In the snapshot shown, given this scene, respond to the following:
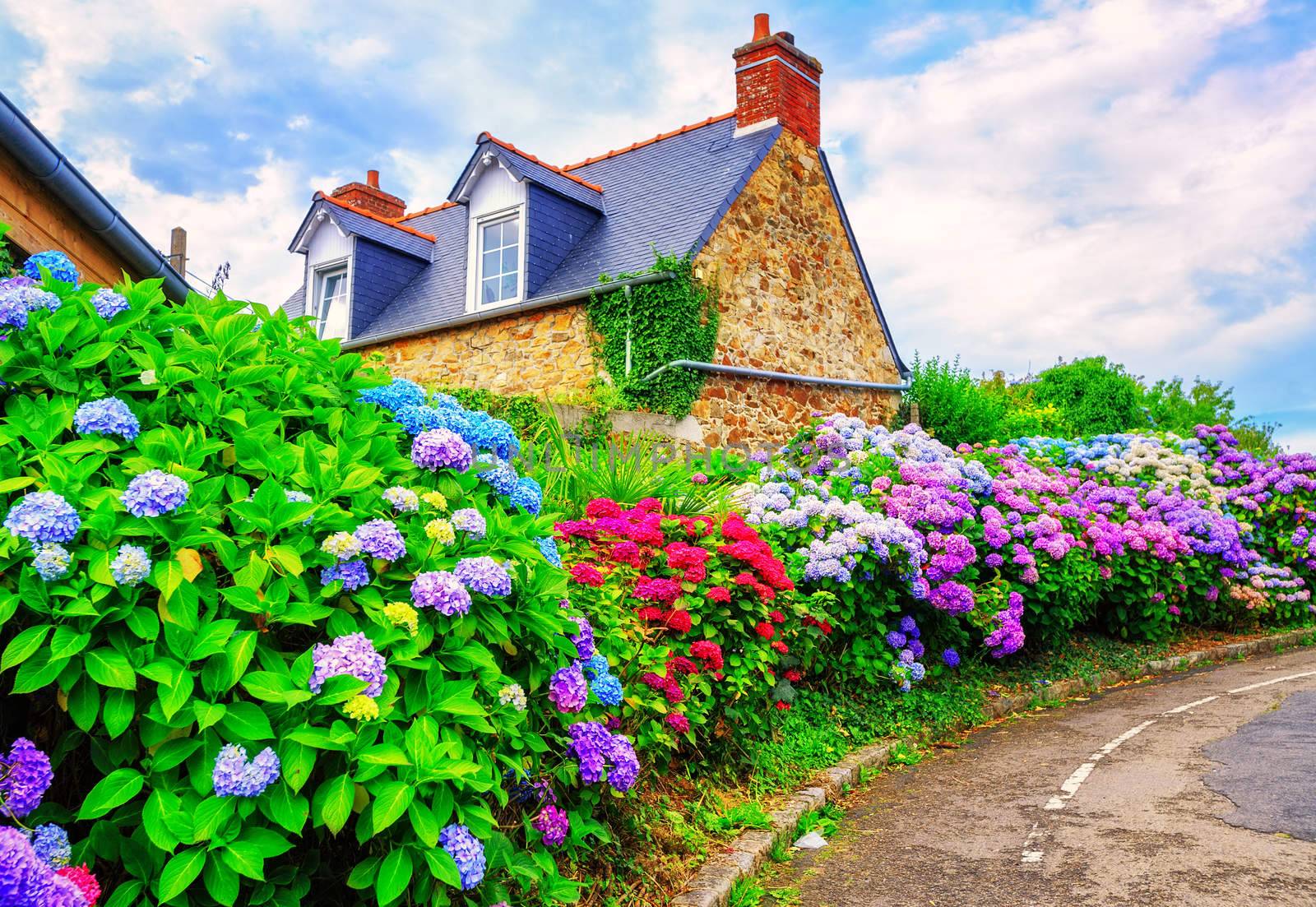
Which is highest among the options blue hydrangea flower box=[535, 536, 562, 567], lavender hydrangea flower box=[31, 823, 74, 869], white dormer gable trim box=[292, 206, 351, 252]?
white dormer gable trim box=[292, 206, 351, 252]

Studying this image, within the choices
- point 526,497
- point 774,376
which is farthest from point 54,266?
point 774,376

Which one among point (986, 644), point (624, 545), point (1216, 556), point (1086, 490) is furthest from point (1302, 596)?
point (624, 545)

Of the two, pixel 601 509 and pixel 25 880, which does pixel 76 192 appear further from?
pixel 25 880

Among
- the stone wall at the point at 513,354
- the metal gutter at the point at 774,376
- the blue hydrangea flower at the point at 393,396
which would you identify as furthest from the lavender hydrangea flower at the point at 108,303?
the stone wall at the point at 513,354

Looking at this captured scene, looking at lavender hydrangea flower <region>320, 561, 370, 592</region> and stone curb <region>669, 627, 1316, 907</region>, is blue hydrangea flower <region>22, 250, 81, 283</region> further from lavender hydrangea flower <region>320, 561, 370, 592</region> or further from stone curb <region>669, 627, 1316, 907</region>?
stone curb <region>669, 627, 1316, 907</region>

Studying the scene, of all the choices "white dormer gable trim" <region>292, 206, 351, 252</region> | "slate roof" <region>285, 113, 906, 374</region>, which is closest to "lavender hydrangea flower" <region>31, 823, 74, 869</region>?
"slate roof" <region>285, 113, 906, 374</region>

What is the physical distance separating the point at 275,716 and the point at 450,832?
19.9 inches

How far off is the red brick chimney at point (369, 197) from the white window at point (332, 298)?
377 cm

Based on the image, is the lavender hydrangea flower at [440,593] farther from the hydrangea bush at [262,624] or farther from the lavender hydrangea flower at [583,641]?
the lavender hydrangea flower at [583,641]

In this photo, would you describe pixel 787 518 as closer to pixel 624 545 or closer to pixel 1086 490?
pixel 624 545

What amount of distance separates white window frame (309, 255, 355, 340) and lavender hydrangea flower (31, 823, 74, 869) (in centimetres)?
1526

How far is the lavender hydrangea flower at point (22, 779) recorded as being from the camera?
7.17ft

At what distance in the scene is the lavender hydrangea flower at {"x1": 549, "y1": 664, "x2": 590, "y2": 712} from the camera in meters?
3.07

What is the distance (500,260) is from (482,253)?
0.45 metres
